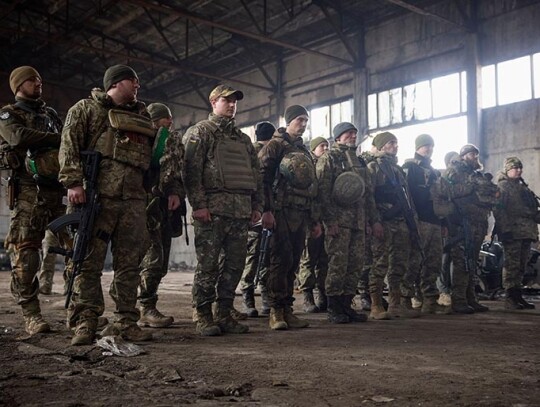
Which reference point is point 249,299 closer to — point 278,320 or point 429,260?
point 278,320

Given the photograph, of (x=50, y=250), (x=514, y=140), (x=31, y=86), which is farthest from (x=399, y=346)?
(x=514, y=140)

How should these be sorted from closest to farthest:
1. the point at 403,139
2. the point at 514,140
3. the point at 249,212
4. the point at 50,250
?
the point at 50,250
the point at 249,212
the point at 514,140
the point at 403,139

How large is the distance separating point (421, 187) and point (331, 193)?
1.68 meters

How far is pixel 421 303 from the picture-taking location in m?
7.03

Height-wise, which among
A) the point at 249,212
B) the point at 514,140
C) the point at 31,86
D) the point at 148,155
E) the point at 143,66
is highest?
the point at 143,66

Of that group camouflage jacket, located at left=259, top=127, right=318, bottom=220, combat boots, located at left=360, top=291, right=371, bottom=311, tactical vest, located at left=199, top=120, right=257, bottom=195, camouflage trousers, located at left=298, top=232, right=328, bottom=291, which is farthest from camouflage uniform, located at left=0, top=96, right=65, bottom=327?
combat boots, located at left=360, top=291, right=371, bottom=311

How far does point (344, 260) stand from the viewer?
17.8 ft

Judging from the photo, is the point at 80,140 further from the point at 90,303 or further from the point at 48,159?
the point at 90,303

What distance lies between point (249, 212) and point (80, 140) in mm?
1447

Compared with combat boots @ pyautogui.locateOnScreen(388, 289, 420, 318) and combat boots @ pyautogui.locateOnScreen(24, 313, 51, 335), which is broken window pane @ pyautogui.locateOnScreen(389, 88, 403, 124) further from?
combat boots @ pyautogui.locateOnScreen(24, 313, 51, 335)

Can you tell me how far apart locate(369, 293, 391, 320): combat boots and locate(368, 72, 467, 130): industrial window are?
25.1 feet

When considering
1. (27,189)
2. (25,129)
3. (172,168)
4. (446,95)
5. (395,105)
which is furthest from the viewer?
(395,105)

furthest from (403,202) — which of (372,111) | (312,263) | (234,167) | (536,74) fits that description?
(372,111)

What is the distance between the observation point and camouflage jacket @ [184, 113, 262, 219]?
4457mm
